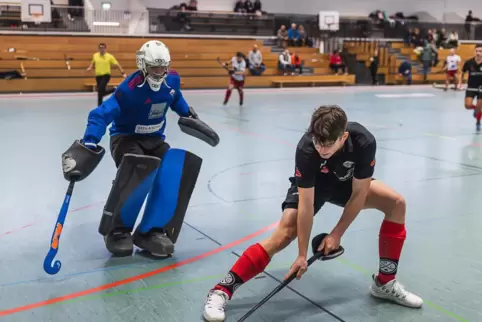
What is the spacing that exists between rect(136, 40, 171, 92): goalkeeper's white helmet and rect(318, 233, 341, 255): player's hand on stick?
5.68 ft

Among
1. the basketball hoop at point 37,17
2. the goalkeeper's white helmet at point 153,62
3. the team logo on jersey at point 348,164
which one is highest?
the basketball hoop at point 37,17

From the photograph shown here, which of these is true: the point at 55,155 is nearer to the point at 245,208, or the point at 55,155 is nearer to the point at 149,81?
the point at 245,208

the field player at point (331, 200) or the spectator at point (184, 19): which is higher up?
the spectator at point (184, 19)

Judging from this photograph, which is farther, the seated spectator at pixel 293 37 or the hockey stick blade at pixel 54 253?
the seated spectator at pixel 293 37

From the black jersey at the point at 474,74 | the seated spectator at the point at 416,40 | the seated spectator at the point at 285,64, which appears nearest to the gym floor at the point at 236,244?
the black jersey at the point at 474,74

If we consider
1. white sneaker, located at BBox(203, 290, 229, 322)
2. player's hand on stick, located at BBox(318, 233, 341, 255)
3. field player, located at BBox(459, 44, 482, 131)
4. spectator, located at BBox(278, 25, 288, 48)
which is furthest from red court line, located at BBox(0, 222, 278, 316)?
spectator, located at BBox(278, 25, 288, 48)

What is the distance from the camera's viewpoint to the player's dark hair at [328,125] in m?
2.78

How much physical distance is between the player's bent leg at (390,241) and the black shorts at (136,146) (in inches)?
68.8

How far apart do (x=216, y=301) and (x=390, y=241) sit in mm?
1058

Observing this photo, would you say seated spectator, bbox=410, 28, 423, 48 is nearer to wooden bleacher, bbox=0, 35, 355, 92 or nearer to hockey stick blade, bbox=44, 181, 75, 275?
wooden bleacher, bbox=0, 35, 355, 92

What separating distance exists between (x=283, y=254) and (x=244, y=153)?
4263 millimetres

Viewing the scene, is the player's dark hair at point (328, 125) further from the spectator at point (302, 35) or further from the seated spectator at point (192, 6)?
the spectator at point (302, 35)

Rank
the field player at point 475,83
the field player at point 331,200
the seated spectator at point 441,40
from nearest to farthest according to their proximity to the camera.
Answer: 1. the field player at point 331,200
2. the field player at point 475,83
3. the seated spectator at point 441,40

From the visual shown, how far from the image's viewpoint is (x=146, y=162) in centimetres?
399
